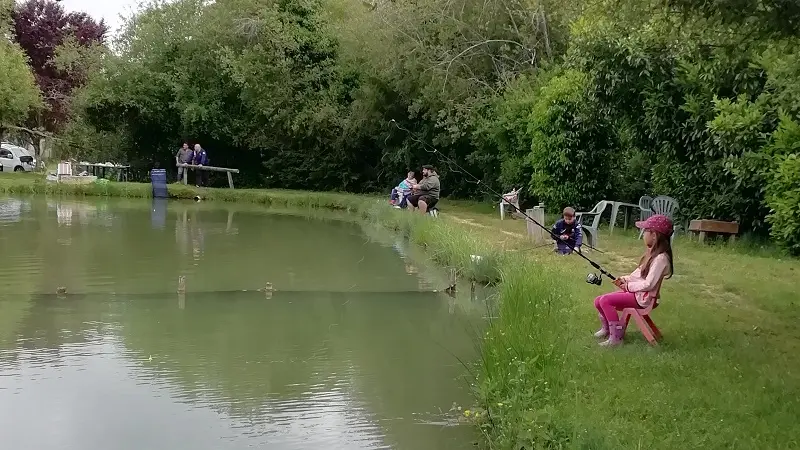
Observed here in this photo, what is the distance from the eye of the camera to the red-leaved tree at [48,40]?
42844 millimetres

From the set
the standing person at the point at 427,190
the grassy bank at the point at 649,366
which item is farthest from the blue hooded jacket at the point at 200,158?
the grassy bank at the point at 649,366

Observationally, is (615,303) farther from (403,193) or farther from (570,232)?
(403,193)

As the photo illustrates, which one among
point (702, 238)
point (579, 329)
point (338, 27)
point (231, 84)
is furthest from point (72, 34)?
point (579, 329)

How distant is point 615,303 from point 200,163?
24.2m

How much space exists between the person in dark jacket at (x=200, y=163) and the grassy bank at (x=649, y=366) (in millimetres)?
19950

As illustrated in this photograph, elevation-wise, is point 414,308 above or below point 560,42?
below

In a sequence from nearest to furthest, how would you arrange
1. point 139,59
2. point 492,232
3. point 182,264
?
point 182,264
point 492,232
point 139,59

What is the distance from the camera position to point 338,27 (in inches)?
1130

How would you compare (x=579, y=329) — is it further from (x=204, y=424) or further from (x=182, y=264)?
(x=182, y=264)

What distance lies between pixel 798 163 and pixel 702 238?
2673mm

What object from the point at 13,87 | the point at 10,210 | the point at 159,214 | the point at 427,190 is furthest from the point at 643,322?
the point at 13,87

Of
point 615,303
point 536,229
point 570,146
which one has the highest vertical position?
point 570,146

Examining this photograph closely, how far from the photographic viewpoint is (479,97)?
21766 mm

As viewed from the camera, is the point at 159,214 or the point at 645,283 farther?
the point at 159,214
